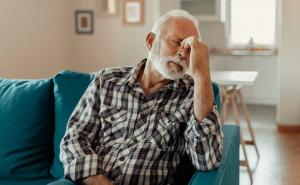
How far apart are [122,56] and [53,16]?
102 cm

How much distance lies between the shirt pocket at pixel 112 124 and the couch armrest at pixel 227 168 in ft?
1.19

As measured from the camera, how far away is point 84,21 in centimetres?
581

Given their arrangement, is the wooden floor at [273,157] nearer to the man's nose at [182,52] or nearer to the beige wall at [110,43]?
the beige wall at [110,43]

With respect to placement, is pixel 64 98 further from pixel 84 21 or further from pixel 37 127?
pixel 84 21

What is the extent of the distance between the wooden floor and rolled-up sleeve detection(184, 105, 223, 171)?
66.6 inches

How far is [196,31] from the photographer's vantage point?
1.75 meters

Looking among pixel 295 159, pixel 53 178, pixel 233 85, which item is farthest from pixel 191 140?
pixel 295 159

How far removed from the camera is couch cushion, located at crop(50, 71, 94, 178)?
1942 mm

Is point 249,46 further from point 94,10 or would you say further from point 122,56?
point 94,10

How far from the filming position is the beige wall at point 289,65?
175 inches

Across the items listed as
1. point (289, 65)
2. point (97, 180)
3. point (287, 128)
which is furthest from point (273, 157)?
point (97, 180)

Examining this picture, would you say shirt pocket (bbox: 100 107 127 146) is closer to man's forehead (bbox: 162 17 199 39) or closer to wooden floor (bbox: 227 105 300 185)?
man's forehead (bbox: 162 17 199 39)

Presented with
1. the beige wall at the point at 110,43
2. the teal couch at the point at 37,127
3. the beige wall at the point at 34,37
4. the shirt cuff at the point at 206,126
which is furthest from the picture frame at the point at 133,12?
the shirt cuff at the point at 206,126

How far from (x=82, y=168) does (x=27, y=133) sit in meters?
0.50
